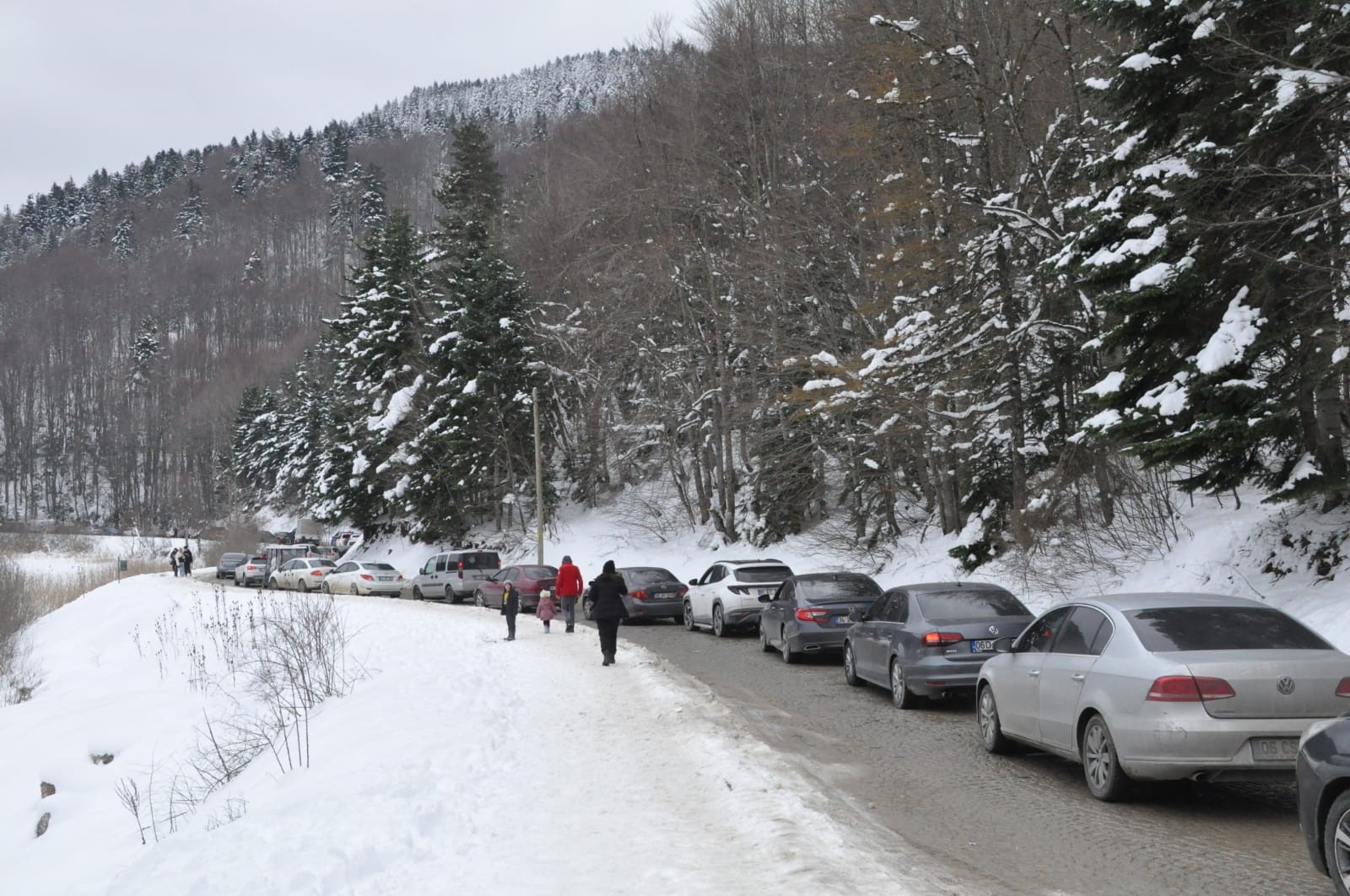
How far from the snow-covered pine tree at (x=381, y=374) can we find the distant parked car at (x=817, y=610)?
1451 inches

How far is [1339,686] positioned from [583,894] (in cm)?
528

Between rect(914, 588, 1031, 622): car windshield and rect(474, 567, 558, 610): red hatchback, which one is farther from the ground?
rect(914, 588, 1031, 622): car windshield

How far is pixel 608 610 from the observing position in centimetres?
1673

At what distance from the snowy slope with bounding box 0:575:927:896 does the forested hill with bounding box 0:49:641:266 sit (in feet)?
508

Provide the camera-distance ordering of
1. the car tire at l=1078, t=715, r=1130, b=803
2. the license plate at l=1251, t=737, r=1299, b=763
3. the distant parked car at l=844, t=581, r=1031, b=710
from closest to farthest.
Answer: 1. the license plate at l=1251, t=737, r=1299, b=763
2. the car tire at l=1078, t=715, r=1130, b=803
3. the distant parked car at l=844, t=581, r=1031, b=710

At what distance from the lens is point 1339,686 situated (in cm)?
711

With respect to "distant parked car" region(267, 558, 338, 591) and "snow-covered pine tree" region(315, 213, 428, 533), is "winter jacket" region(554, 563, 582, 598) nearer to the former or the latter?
"distant parked car" region(267, 558, 338, 591)

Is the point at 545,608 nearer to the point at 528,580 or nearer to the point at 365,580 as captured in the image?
the point at 528,580

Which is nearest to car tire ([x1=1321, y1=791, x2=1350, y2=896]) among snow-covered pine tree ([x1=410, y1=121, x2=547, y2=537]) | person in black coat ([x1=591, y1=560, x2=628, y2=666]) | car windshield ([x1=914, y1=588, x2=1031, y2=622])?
car windshield ([x1=914, y1=588, x2=1031, y2=622])

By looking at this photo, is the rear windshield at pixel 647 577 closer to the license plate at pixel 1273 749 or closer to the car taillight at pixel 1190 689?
the car taillight at pixel 1190 689

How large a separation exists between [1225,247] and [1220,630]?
7.87m

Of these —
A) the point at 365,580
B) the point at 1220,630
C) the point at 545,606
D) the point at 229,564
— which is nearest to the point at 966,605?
the point at 1220,630

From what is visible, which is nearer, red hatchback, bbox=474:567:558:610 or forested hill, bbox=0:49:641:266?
red hatchback, bbox=474:567:558:610

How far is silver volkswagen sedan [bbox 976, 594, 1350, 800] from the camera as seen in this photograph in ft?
23.3
